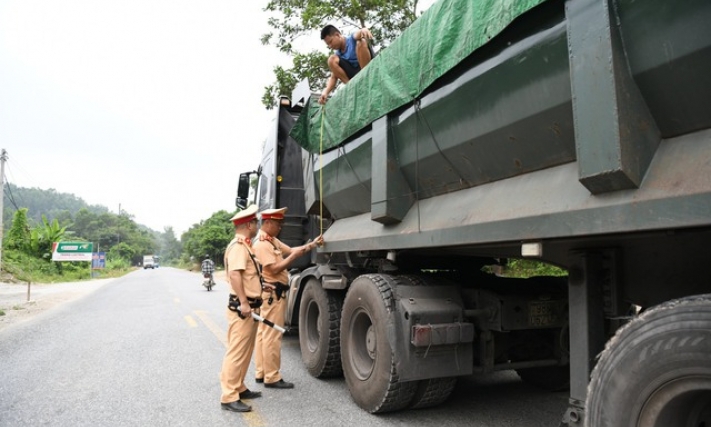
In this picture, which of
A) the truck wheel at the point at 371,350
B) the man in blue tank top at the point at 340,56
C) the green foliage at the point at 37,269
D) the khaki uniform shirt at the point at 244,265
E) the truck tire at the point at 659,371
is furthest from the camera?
the green foliage at the point at 37,269

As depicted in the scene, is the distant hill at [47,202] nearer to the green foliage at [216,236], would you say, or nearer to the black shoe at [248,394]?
the green foliage at [216,236]

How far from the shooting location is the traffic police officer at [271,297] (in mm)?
4812

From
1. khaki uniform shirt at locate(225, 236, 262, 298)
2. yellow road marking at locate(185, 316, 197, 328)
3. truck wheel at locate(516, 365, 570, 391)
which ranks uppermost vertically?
khaki uniform shirt at locate(225, 236, 262, 298)

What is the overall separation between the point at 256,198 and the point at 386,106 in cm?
467

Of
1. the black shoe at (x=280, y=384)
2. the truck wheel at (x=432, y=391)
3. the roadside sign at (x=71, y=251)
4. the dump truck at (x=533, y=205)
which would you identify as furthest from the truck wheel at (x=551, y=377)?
the roadside sign at (x=71, y=251)

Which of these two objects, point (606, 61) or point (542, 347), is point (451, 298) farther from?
point (606, 61)

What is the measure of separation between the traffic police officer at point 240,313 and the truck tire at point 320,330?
2.56 ft

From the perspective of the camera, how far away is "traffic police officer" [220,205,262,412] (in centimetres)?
416

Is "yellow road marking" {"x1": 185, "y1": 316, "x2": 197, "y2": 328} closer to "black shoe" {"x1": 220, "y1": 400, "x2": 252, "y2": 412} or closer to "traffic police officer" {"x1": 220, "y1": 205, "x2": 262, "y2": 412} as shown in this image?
"traffic police officer" {"x1": 220, "y1": 205, "x2": 262, "y2": 412}

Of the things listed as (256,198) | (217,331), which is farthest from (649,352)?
(217,331)

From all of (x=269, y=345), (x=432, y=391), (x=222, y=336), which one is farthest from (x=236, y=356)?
(x=222, y=336)

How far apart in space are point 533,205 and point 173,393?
3.83 meters

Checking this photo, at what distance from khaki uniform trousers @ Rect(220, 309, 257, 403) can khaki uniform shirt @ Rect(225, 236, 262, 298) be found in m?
0.26

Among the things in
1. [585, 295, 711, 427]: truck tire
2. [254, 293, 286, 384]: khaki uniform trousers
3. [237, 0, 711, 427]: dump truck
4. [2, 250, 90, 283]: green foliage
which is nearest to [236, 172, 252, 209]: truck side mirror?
[237, 0, 711, 427]: dump truck
